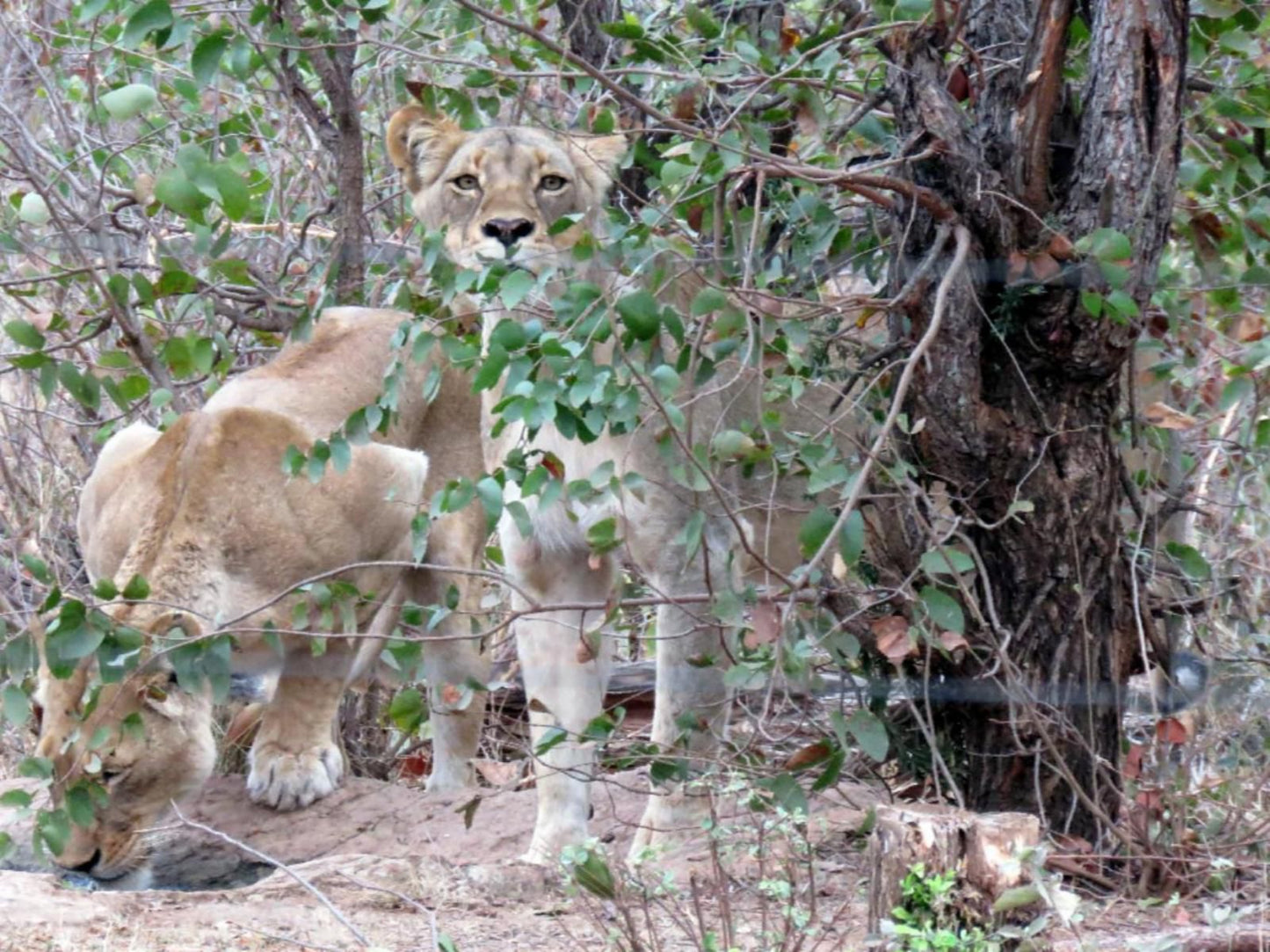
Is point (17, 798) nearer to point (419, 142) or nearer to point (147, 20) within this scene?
point (147, 20)

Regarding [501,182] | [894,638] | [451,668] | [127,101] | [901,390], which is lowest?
[451,668]

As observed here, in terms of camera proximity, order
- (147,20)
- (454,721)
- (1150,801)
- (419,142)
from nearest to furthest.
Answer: (147,20) → (1150,801) → (419,142) → (454,721)

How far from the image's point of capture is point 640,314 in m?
3.01

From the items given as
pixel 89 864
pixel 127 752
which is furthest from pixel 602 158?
pixel 89 864

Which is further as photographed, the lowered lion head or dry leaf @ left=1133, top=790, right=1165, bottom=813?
the lowered lion head

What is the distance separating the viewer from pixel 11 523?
5828 mm

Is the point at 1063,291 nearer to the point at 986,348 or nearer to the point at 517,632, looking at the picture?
the point at 986,348

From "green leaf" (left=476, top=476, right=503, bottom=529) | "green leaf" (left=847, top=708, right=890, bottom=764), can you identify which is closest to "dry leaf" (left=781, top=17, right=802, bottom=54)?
"green leaf" (left=476, top=476, right=503, bottom=529)

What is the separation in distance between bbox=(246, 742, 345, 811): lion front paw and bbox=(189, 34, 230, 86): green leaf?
224cm

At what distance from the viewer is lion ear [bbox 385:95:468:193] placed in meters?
4.42

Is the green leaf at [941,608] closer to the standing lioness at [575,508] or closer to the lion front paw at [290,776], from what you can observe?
the standing lioness at [575,508]

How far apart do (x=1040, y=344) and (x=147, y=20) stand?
191 centimetres

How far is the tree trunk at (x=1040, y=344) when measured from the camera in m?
3.58

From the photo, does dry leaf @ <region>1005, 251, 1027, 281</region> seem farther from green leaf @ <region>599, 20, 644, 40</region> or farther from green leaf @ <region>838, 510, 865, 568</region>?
green leaf @ <region>599, 20, 644, 40</region>
